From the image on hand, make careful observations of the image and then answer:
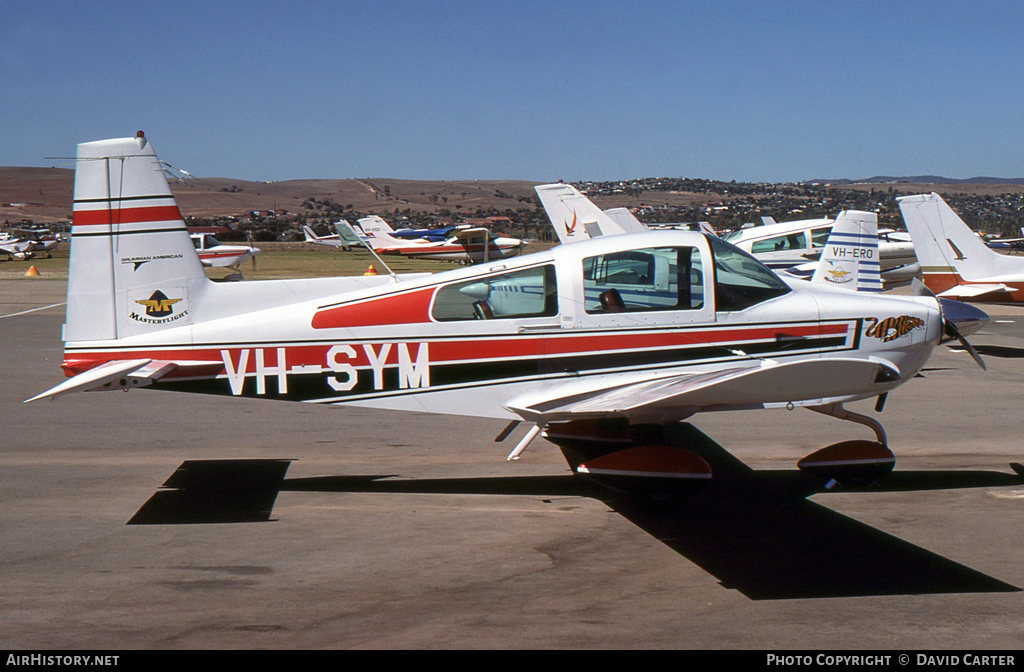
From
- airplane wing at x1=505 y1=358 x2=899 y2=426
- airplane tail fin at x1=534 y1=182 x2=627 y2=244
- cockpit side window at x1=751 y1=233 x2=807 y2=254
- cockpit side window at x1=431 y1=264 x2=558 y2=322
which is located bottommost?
airplane wing at x1=505 y1=358 x2=899 y2=426

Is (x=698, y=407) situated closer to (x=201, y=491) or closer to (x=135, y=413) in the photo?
(x=201, y=491)

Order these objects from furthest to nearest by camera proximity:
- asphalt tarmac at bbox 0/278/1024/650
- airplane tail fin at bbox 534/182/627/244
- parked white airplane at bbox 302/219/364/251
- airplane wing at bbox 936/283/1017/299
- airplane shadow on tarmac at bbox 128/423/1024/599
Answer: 1. parked white airplane at bbox 302/219/364/251
2. airplane tail fin at bbox 534/182/627/244
3. airplane wing at bbox 936/283/1017/299
4. airplane shadow on tarmac at bbox 128/423/1024/599
5. asphalt tarmac at bbox 0/278/1024/650

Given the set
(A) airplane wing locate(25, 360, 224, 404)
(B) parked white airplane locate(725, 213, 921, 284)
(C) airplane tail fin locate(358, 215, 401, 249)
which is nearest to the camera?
(A) airplane wing locate(25, 360, 224, 404)

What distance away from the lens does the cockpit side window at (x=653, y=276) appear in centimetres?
627

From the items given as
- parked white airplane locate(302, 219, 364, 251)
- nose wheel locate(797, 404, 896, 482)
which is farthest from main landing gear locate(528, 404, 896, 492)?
parked white airplane locate(302, 219, 364, 251)

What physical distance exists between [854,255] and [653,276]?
31.2 feet

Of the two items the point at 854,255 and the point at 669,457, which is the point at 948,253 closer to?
the point at 854,255

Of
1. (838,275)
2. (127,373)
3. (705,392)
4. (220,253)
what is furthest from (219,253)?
(705,392)

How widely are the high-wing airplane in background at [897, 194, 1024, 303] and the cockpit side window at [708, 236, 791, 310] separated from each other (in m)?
10.5

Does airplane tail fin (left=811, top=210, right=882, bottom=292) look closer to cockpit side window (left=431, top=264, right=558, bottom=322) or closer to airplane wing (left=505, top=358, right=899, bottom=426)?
airplane wing (left=505, top=358, right=899, bottom=426)

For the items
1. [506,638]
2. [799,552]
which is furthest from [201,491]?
[799,552]

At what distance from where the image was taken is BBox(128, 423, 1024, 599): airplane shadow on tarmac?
16.0 ft

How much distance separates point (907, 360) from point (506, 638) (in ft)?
13.3

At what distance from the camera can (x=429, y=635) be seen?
4145 millimetres
